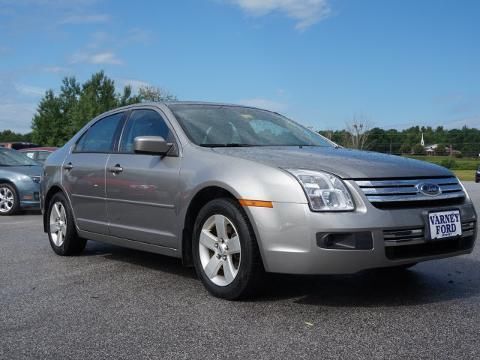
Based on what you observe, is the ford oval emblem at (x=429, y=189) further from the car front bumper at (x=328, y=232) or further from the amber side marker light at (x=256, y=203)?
the amber side marker light at (x=256, y=203)

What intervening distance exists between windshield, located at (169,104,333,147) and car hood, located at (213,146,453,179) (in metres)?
0.30

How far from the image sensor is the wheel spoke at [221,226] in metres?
4.25

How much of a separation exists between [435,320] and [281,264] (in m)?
1.04

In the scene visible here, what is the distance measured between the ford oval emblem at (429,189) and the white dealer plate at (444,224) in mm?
151

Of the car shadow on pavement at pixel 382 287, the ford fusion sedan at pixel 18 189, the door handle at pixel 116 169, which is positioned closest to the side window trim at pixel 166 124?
the door handle at pixel 116 169

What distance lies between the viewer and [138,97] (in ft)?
256

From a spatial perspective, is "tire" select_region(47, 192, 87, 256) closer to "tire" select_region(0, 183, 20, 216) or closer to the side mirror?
the side mirror

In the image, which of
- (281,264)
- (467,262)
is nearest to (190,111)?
(281,264)

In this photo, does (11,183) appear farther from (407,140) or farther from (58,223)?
(407,140)

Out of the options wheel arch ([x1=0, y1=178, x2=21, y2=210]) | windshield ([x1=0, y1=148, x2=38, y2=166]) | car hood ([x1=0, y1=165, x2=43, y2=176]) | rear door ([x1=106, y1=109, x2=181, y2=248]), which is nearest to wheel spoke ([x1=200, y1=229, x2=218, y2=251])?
rear door ([x1=106, y1=109, x2=181, y2=248])

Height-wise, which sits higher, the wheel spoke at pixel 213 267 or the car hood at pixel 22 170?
the car hood at pixel 22 170

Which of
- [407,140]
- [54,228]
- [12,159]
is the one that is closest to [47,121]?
[407,140]

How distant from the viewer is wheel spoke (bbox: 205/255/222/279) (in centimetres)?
429

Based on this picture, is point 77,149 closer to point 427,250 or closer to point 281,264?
point 281,264
